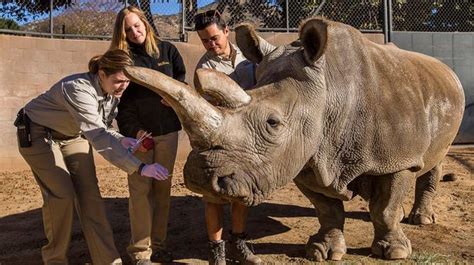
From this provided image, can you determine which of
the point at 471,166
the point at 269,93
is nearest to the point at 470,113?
the point at 471,166

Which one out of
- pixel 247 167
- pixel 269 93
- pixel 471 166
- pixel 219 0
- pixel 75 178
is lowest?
pixel 471 166

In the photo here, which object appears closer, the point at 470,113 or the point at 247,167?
the point at 247,167

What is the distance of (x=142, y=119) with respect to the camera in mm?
4879

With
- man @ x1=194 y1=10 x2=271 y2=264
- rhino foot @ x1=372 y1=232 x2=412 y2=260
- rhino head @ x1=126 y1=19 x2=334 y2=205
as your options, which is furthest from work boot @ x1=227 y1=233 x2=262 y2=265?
rhino head @ x1=126 y1=19 x2=334 y2=205

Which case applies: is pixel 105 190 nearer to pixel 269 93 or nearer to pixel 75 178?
pixel 75 178

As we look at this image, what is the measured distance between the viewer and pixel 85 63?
1053 centimetres

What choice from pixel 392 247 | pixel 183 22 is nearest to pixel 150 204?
pixel 392 247

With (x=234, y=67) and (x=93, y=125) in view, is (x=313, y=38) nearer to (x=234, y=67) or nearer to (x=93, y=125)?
(x=234, y=67)

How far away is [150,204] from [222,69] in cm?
120

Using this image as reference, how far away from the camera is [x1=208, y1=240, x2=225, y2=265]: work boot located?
4723mm

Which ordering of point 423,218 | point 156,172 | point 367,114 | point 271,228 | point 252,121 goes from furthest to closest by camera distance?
point 423,218
point 271,228
point 367,114
point 156,172
point 252,121

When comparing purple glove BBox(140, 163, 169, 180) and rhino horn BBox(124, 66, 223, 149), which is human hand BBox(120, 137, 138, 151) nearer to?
purple glove BBox(140, 163, 169, 180)

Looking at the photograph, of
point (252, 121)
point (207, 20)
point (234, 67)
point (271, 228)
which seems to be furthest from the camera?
point (271, 228)

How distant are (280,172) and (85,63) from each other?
735 centimetres
